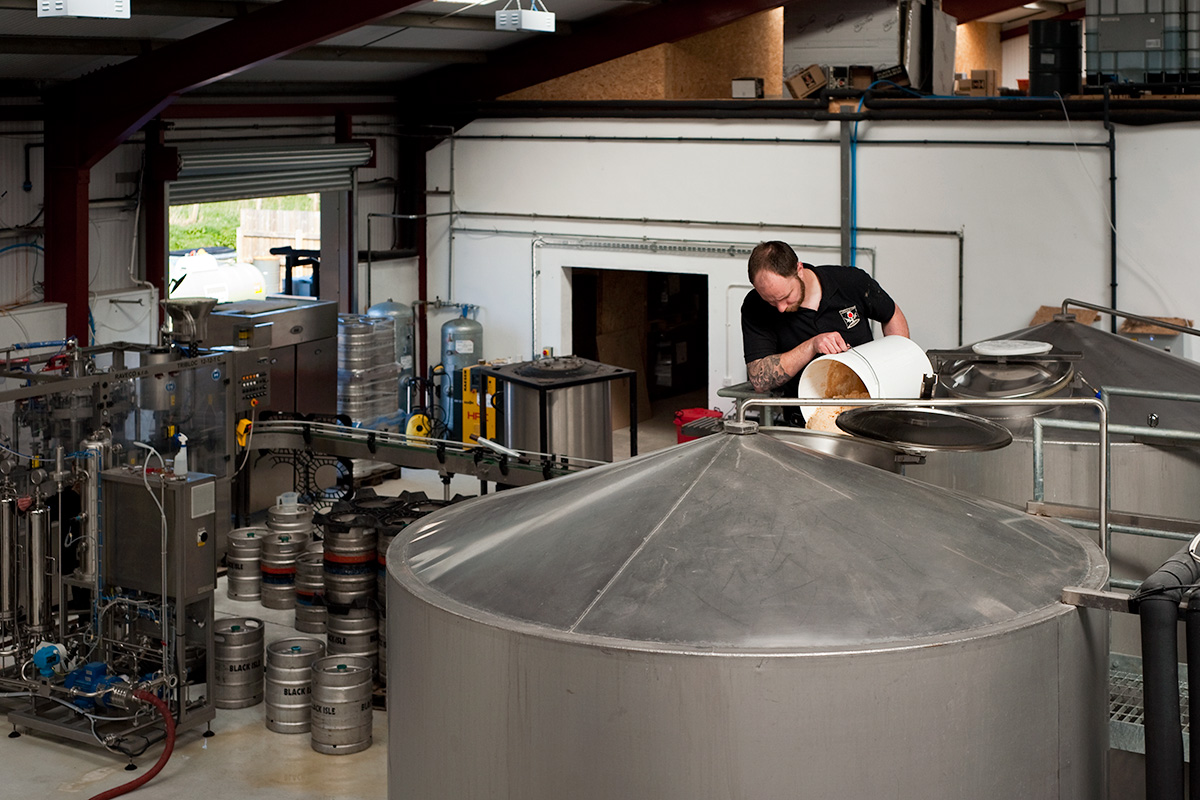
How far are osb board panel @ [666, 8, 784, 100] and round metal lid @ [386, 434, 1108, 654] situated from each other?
8.16m

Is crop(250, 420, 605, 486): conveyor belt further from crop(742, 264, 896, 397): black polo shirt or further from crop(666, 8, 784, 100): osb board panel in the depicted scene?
crop(666, 8, 784, 100): osb board panel

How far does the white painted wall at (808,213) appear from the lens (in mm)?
8438

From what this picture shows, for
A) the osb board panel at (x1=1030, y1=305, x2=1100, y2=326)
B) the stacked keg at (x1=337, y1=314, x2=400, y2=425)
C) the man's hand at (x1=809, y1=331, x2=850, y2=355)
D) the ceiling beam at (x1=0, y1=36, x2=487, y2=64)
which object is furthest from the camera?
the stacked keg at (x1=337, y1=314, x2=400, y2=425)

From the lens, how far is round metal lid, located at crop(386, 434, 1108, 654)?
2.41 m

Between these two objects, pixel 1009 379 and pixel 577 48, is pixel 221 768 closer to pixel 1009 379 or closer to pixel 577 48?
pixel 1009 379

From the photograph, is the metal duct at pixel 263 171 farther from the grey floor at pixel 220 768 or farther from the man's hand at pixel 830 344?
the man's hand at pixel 830 344

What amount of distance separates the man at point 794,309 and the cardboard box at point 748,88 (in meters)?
5.33

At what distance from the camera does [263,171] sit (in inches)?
393

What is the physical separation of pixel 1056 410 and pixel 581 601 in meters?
2.51

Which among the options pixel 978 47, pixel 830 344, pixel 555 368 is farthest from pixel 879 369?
pixel 978 47

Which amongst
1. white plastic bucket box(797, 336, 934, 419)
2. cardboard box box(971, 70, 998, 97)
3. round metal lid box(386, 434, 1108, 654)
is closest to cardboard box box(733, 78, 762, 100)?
cardboard box box(971, 70, 998, 97)

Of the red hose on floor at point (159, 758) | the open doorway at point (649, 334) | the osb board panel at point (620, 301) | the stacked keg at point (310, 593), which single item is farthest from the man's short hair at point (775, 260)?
the osb board panel at point (620, 301)

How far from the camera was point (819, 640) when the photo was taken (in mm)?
2350

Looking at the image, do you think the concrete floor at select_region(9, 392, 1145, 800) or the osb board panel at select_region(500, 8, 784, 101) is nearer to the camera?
the concrete floor at select_region(9, 392, 1145, 800)
